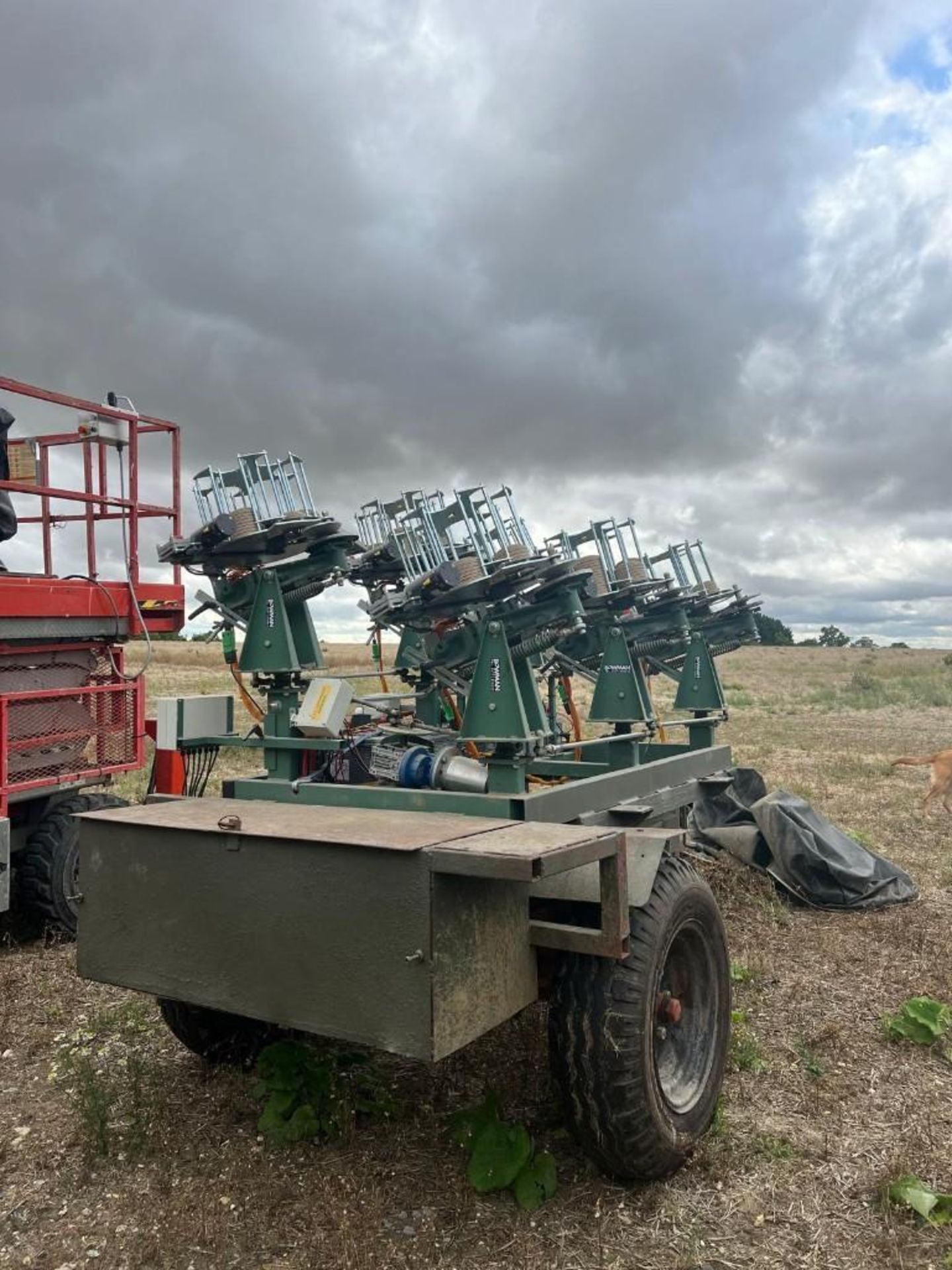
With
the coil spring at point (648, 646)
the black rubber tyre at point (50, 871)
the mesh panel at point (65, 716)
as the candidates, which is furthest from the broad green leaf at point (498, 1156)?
the coil spring at point (648, 646)

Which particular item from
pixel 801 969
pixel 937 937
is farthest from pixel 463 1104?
pixel 937 937

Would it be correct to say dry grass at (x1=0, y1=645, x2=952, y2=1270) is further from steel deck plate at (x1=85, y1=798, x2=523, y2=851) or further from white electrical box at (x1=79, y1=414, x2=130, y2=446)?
white electrical box at (x1=79, y1=414, x2=130, y2=446)

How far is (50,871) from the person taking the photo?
605 centimetres

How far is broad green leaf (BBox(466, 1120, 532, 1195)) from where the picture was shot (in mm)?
3467

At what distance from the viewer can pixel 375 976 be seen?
10.1 ft

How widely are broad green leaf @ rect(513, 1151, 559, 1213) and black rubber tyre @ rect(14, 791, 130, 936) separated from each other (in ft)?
11.8

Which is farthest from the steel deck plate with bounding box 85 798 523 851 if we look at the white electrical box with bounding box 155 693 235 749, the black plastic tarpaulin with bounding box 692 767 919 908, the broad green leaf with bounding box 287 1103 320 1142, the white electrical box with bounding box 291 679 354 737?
the black plastic tarpaulin with bounding box 692 767 919 908

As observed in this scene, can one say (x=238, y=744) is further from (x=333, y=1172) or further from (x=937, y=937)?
(x=937, y=937)

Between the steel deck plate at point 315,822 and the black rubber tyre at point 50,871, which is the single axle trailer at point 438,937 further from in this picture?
the black rubber tyre at point 50,871

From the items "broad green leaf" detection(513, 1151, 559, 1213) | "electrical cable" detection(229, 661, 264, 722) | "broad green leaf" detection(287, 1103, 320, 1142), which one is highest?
"electrical cable" detection(229, 661, 264, 722)

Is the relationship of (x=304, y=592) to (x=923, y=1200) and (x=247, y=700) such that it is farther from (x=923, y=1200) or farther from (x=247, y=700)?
(x=923, y=1200)

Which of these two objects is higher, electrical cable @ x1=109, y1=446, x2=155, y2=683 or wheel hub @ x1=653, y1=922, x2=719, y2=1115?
electrical cable @ x1=109, y1=446, x2=155, y2=683

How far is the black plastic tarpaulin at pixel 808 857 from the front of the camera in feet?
24.1

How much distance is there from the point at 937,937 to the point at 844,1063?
7.55 ft
